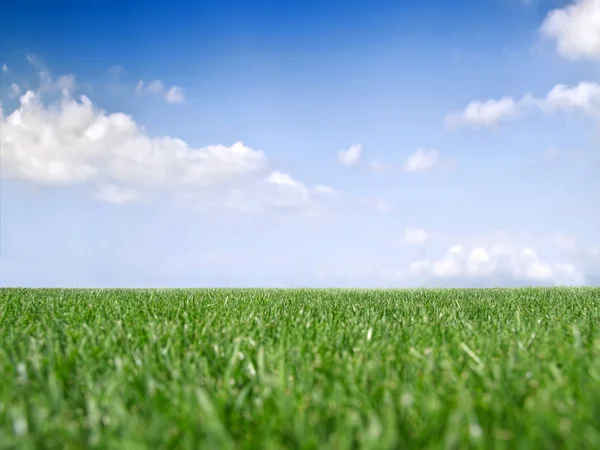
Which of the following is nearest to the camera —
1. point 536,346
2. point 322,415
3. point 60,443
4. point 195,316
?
point 60,443

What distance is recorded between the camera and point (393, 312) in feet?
16.1

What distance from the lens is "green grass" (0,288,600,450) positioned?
1346 millimetres

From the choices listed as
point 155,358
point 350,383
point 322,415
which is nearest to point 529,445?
point 322,415

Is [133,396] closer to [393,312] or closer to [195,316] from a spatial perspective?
[195,316]

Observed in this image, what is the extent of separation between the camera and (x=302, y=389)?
188 centimetres

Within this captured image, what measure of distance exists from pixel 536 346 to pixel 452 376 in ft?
3.26

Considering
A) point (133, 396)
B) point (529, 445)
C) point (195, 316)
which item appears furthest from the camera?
point (195, 316)

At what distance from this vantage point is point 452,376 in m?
2.11

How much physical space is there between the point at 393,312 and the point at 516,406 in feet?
10.3

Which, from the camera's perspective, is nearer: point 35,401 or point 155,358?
point 35,401

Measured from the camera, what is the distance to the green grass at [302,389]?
135 centimetres

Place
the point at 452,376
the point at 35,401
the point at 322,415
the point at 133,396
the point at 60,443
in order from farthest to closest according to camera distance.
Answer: the point at 452,376 → the point at 133,396 → the point at 35,401 → the point at 322,415 → the point at 60,443

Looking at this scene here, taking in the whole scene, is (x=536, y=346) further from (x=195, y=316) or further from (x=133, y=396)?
(x=195, y=316)

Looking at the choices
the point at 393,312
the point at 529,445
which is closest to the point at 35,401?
the point at 529,445
